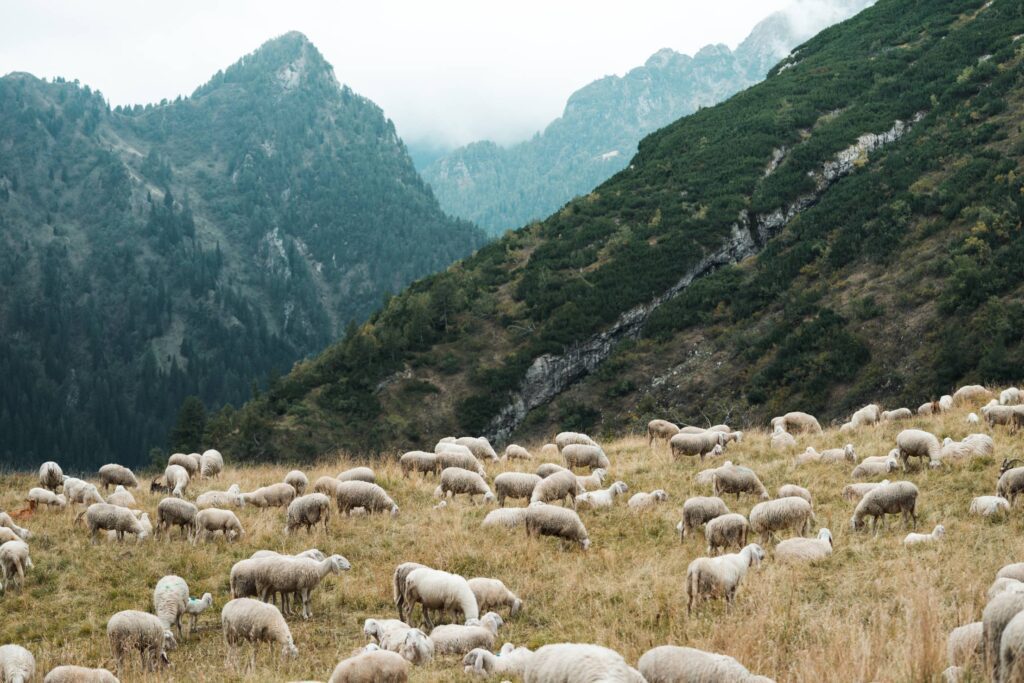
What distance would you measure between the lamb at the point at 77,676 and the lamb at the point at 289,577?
10.0 feet

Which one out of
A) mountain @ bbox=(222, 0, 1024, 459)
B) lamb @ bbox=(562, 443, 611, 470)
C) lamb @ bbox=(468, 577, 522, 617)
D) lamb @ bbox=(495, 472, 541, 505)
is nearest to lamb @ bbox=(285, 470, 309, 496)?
lamb @ bbox=(495, 472, 541, 505)

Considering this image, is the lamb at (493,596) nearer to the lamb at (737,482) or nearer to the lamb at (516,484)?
the lamb at (516,484)

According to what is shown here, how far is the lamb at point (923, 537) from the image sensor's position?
1220 cm

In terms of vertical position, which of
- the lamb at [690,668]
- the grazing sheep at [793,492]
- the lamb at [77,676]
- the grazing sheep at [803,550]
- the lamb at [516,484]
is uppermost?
the lamb at [77,676]

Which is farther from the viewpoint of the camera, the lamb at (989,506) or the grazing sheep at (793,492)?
the grazing sheep at (793,492)

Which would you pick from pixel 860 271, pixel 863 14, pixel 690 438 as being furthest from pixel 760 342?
pixel 863 14

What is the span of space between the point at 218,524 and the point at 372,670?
825cm

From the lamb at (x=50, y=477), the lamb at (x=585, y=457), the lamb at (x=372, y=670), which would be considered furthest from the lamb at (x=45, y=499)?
the lamb at (x=372, y=670)

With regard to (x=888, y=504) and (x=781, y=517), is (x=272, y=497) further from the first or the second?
→ (x=888, y=504)

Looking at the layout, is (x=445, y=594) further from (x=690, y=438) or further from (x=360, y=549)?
(x=690, y=438)

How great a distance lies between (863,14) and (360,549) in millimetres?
90204

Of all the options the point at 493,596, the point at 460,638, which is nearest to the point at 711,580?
the point at 493,596

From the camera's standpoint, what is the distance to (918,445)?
54.3 feet

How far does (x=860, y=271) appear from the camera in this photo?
44.1 metres
